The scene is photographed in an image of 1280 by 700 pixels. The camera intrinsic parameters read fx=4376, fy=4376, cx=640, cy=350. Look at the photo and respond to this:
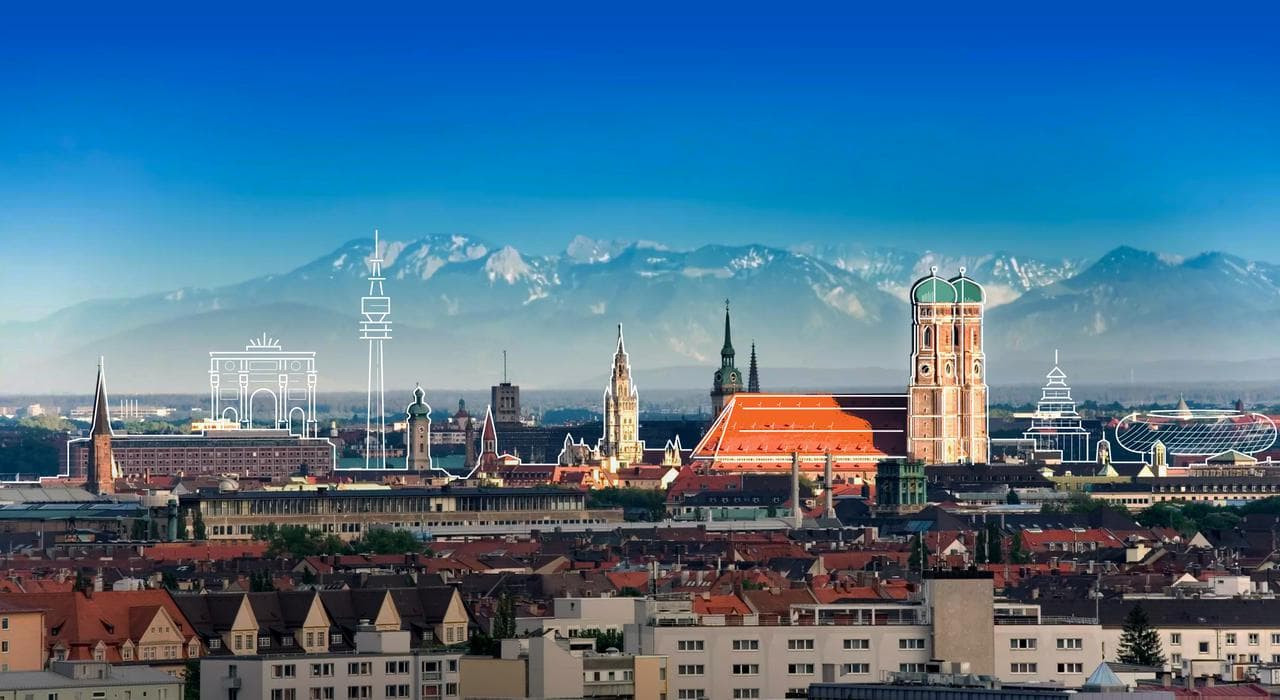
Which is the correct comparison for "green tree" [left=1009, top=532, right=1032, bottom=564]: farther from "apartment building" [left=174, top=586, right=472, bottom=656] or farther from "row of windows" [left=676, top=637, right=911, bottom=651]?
"row of windows" [left=676, top=637, right=911, bottom=651]

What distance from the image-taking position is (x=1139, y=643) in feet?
252

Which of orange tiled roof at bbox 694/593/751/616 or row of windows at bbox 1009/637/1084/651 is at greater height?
orange tiled roof at bbox 694/593/751/616

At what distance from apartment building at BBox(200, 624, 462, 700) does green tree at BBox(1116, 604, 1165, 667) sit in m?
12.1

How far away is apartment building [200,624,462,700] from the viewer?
67.0 m

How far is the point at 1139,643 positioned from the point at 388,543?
210 feet

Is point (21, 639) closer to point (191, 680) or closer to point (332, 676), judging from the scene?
point (191, 680)

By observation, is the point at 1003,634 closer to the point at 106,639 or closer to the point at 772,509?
the point at 106,639

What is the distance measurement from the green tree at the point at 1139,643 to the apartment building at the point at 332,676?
1207cm

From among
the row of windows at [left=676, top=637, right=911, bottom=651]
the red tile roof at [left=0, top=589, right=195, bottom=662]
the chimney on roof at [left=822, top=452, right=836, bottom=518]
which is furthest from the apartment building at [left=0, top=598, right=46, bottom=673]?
the chimney on roof at [left=822, top=452, right=836, bottom=518]

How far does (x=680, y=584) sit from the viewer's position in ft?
325

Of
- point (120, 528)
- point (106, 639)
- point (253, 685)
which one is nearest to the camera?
point (253, 685)

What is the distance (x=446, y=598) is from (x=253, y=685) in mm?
17330

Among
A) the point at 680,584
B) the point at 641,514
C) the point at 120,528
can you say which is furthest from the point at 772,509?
the point at 680,584

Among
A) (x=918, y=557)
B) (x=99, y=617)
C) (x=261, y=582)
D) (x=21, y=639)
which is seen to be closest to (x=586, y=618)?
(x=99, y=617)
